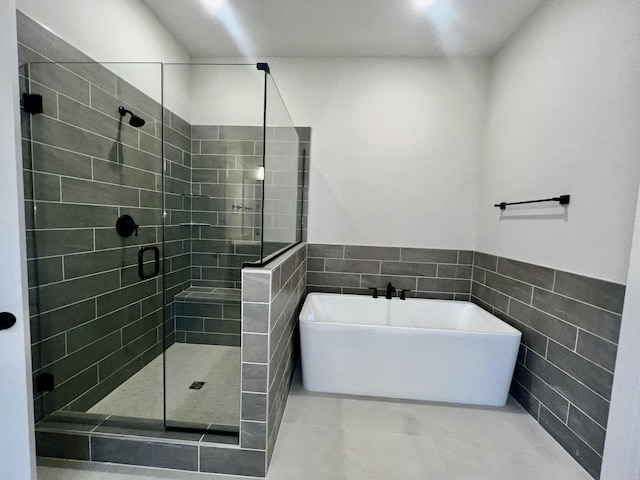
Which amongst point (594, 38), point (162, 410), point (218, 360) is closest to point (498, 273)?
point (594, 38)

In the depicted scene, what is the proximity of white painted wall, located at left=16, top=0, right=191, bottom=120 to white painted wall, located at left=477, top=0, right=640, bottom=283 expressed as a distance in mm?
2750

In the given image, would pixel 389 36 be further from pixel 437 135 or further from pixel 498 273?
pixel 498 273

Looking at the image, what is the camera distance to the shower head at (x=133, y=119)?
1.98m

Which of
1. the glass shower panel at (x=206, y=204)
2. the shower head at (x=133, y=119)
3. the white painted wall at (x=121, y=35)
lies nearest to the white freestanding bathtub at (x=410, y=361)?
the glass shower panel at (x=206, y=204)

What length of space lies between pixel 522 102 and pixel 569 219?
1054 mm

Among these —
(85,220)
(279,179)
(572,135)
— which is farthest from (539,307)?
(85,220)

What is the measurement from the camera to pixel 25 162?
1446 millimetres

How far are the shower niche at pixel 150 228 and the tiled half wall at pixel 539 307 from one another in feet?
2.51

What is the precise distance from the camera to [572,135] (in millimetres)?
1716

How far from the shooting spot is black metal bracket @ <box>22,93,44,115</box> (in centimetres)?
143

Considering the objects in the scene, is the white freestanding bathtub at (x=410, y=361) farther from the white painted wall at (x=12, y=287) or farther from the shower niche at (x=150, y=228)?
the white painted wall at (x=12, y=287)

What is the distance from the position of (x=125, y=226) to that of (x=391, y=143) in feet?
7.74

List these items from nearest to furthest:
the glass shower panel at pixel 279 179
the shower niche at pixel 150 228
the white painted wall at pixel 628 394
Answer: the white painted wall at pixel 628 394 → the shower niche at pixel 150 228 → the glass shower panel at pixel 279 179

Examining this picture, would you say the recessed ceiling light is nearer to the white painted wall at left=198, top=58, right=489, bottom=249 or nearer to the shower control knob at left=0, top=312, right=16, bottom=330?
the white painted wall at left=198, top=58, right=489, bottom=249
